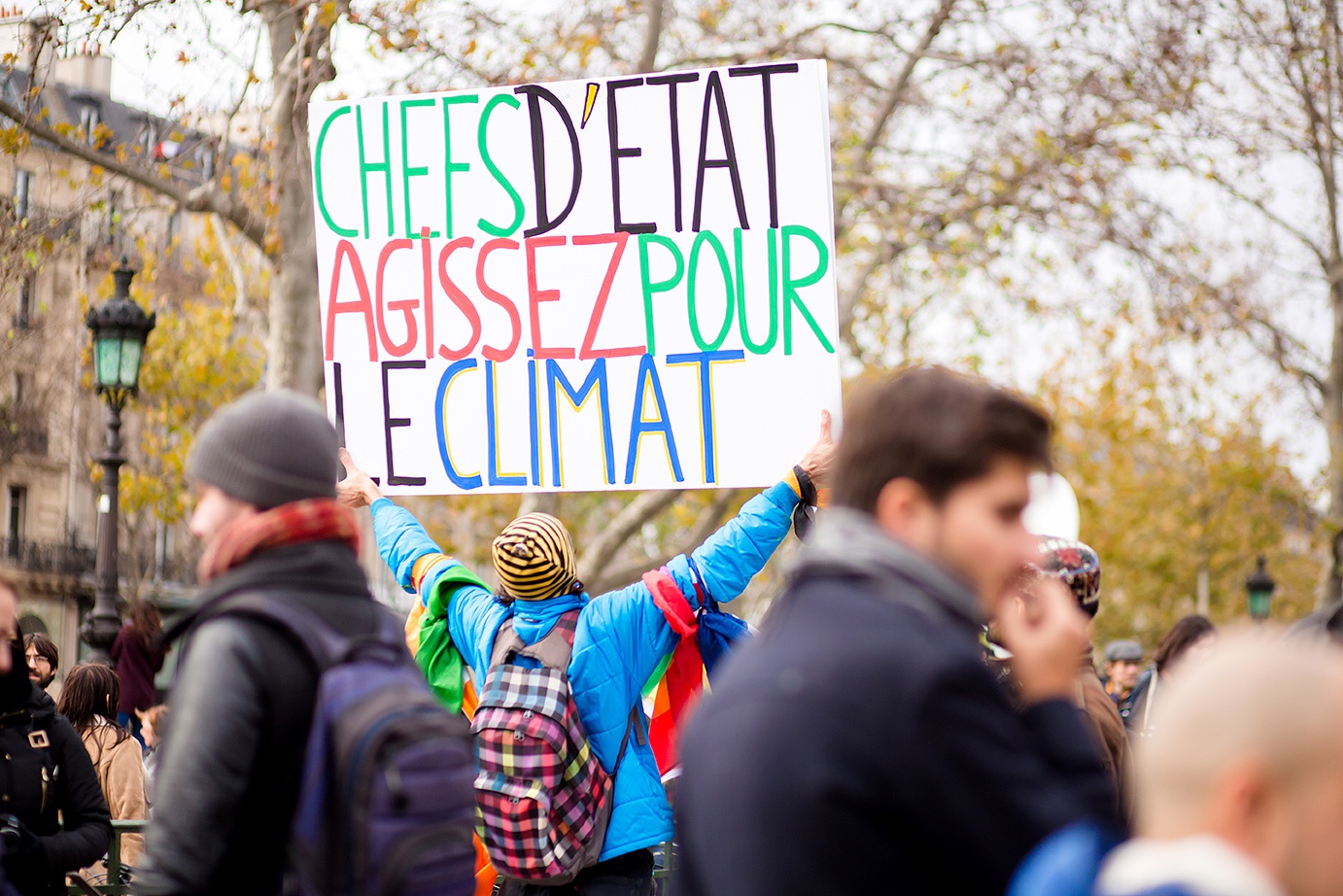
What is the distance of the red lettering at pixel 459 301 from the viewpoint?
5.31 m

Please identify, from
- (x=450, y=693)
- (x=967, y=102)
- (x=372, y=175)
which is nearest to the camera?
(x=450, y=693)

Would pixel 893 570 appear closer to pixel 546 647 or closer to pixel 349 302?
pixel 546 647

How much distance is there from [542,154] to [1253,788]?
4.22 metres

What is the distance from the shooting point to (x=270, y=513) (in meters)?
2.49

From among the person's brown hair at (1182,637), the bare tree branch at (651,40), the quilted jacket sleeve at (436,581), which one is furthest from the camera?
the bare tree branch at (651,40)

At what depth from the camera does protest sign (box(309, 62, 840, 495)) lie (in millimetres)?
5086

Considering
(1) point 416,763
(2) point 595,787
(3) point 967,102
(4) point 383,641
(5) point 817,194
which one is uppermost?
(3) point 967,102

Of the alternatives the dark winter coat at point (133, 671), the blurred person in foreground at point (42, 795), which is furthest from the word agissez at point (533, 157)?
the dark winter coat at point (133, 671)

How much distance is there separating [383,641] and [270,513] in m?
0.27

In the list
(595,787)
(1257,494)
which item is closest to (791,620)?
(595,787)

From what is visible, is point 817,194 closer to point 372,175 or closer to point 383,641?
point 372,175

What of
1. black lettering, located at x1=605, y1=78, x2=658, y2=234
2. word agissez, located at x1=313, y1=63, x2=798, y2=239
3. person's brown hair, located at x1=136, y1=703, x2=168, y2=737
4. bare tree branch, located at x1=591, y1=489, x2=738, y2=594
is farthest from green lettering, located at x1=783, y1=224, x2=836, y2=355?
bare tree branch, located at x1=591, y1=489, x2=738, y2=594

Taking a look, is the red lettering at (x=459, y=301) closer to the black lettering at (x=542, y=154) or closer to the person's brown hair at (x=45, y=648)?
the black lettering at (x=542, y=154)

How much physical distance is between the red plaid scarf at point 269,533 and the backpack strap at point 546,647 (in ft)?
5.59
